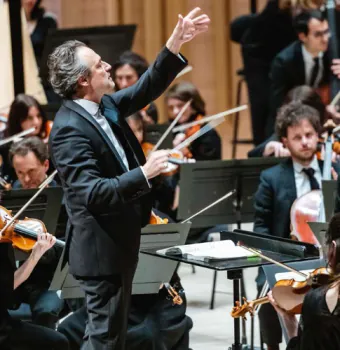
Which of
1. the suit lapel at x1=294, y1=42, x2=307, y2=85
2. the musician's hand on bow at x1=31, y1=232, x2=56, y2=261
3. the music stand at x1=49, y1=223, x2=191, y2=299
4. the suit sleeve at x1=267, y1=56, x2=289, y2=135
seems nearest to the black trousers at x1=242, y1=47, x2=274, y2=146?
the suit sleeve at x1=267, y1=56, x2=289, y2=135

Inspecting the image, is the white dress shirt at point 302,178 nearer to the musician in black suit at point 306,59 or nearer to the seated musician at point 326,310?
the seated musician at point 326,310

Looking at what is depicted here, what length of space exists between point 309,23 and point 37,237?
3.00 m

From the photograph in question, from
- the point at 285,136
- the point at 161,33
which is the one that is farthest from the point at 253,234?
the point at 161,33

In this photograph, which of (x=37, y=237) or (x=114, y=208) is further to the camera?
(x=37, y=237)

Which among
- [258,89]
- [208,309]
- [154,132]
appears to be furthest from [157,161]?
[258,89]

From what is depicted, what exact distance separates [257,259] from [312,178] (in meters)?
1.24

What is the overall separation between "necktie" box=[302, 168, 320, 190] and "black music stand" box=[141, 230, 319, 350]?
3.04ft

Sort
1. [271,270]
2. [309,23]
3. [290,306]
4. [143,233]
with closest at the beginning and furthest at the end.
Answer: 1. [290,306]
2. [271,270]
3. [143,233]
4. [309,23]

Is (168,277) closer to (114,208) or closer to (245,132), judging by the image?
(114,208)

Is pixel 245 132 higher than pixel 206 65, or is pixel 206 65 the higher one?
pixel 206 65

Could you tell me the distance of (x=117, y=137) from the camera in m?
3.02

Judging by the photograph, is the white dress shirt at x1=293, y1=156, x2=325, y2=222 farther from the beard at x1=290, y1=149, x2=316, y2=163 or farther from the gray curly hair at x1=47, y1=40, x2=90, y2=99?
the gray curly hair at x1=47, y1=40, x2=90, y2=99

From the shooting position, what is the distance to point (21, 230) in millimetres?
3449

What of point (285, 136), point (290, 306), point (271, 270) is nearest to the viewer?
point (290, 306)
